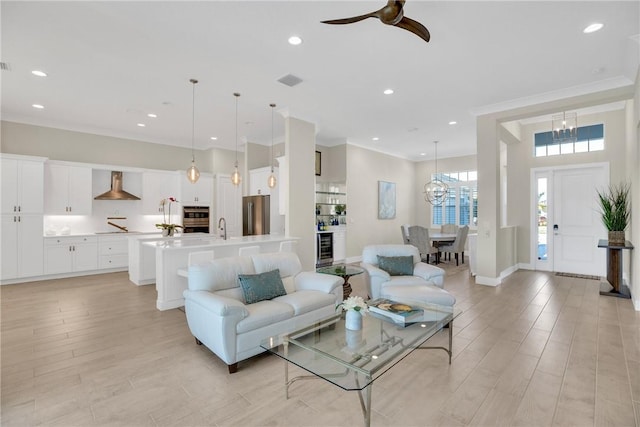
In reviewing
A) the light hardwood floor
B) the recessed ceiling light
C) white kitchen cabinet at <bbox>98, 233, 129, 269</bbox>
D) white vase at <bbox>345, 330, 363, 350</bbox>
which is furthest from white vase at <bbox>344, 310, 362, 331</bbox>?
white kitchen cabinet at <bbox>98, 233, 129, 269</bbox>

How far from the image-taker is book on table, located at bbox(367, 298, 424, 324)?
8.45 feet

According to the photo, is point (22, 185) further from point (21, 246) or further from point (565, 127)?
point (565, 127)

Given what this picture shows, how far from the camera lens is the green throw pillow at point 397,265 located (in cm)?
416

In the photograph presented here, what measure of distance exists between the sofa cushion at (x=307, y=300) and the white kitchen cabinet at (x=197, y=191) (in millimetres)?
5585

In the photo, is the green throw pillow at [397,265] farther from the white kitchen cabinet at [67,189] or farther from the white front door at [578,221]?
the white kitchen cabinet at [67,189]

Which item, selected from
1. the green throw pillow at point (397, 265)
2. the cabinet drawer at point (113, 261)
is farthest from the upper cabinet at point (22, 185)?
the green throw pillow at point (397, 265)

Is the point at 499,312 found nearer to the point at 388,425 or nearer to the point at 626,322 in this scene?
the point at 626,322

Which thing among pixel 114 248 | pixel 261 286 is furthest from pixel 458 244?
pixel 114 248

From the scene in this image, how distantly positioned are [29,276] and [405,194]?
965 cm

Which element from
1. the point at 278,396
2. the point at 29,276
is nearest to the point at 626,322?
the point at 278,396

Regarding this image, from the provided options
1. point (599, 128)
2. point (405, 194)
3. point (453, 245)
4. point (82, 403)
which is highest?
point (599, 128)

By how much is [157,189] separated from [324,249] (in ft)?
14.6

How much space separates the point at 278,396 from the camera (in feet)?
7.36

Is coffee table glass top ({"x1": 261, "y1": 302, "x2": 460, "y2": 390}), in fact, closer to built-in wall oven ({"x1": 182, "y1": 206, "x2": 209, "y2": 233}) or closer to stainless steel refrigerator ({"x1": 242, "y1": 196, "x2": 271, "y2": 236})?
stainless steel refrigerator ({"x1": 242, "y1": 196, "x2": 271, "y2": 236})
